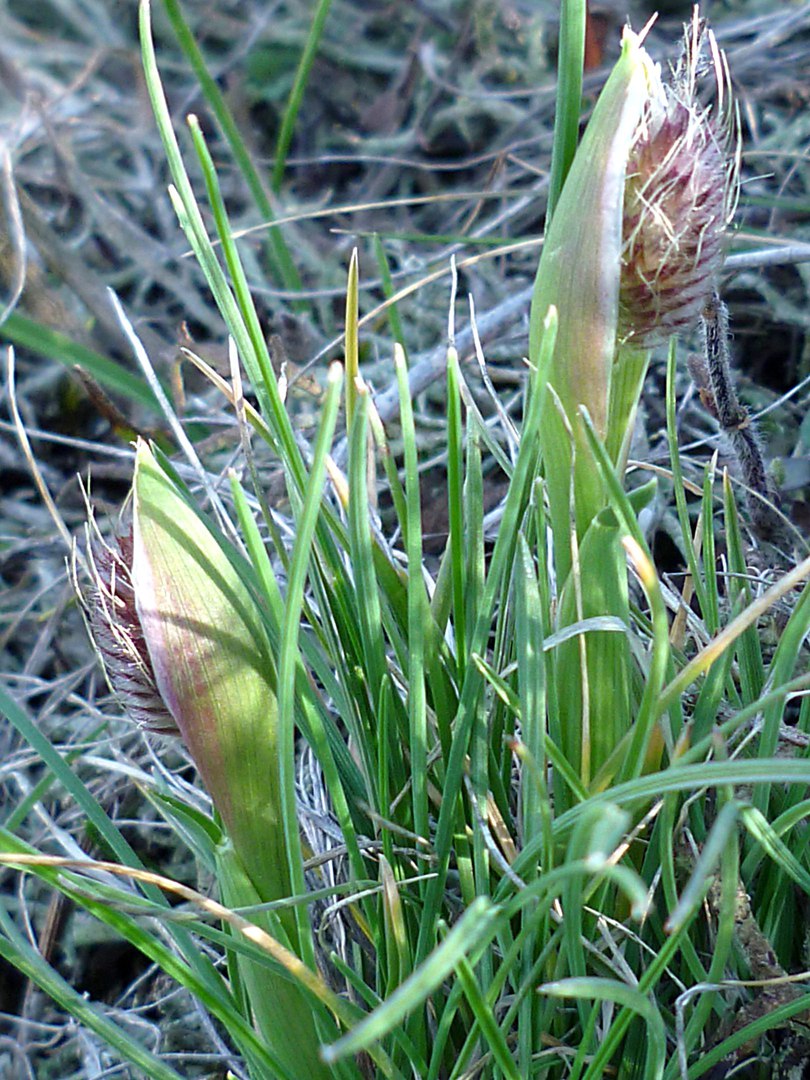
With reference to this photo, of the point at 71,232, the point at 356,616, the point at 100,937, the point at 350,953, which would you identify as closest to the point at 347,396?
the point at 356,616

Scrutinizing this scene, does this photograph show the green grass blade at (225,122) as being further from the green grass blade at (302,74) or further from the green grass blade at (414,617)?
the green grass blade at (414,617)

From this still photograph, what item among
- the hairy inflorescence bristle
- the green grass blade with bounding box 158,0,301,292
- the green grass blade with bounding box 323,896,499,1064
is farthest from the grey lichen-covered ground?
the green grass blade with bounding box 323,896,499,1064

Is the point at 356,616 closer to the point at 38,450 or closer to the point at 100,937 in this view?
the point at 100,937

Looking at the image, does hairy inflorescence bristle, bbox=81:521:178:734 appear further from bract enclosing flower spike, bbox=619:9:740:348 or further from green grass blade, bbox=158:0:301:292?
green grass blade, bbox=158:0:301:292

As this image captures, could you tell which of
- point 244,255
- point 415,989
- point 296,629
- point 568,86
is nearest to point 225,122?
point 244,255

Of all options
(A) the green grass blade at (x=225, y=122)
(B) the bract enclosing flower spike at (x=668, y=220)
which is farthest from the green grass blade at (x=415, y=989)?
(A) the green grass blade at (x=225, y=122)

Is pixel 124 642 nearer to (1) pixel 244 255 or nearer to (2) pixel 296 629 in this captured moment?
(2) pixel 296 629

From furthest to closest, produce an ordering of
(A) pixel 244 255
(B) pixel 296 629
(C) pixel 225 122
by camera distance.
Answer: (A) pixel 244 255 < (C) pixel 225 122 < (B) pixel 296 629
